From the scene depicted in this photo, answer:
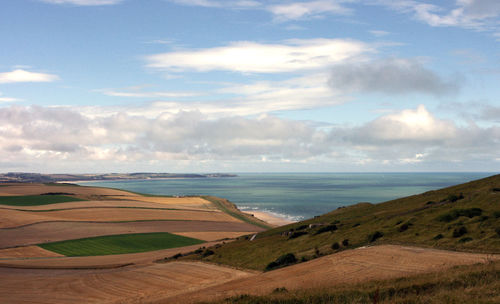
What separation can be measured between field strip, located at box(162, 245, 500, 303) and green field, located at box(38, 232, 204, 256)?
159 feet

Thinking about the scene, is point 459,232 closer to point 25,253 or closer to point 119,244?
point 119,244

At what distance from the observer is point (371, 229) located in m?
49.2

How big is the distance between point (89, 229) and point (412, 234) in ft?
265

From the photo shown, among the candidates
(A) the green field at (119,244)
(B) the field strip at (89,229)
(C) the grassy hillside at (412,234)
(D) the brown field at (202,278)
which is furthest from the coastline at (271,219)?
(D) the brown field at (202,278)

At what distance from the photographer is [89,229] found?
321ft

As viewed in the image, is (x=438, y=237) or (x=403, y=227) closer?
(x=438, y=237)

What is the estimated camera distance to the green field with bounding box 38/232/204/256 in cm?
7381

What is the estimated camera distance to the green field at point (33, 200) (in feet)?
467

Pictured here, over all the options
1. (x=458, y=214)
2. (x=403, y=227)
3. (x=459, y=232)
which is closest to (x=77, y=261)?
(x=403, y=227)

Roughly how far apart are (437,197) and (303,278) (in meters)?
42.3

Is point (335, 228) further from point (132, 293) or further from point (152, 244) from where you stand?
point (152, 244)

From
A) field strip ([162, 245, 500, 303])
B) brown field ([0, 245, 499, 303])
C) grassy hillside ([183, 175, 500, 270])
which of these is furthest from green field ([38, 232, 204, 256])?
field strip ([162, 245, 500, 303])

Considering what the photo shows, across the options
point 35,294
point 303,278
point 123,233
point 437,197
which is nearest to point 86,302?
point 35,294

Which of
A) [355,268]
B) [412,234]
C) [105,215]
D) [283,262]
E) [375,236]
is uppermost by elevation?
[412,234]
